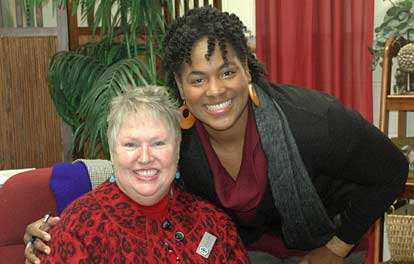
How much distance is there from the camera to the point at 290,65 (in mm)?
3008

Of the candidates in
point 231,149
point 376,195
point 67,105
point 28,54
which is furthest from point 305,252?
point 28,54

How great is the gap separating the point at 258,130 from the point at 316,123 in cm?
17

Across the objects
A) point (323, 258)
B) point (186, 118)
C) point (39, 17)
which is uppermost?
point (39, 17)

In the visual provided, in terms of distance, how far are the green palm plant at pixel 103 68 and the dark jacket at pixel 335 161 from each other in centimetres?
58

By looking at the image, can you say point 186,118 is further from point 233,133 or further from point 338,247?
point 338,247

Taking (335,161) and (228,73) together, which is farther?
(335,161)

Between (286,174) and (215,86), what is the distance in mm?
348

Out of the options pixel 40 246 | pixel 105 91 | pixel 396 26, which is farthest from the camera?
pixel 396 26

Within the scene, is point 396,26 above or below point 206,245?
above

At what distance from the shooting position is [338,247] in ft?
6.10

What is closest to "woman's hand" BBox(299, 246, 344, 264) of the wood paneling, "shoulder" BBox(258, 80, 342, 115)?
"shoulder" BBox(258, 80, 342, 115)

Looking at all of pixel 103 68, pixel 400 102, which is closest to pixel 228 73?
pixel 103 68

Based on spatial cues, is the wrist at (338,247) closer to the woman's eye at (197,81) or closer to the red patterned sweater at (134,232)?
the red patterned sweater at (134,232)

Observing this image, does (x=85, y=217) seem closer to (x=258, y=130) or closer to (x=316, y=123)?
(x=258, y=130)
